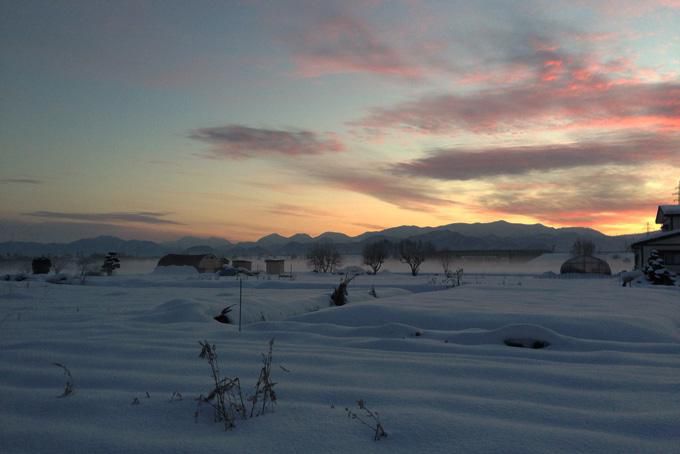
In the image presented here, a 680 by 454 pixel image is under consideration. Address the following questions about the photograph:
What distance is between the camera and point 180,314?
32.4 ft

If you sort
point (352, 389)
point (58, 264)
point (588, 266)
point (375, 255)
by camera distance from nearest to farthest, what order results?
point (352, 389)
point (588, 266)
point (58, 264)
point (375, 255)

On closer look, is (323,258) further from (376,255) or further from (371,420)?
(371,420)

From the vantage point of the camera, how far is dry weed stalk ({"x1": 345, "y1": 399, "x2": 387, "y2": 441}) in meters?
2.91

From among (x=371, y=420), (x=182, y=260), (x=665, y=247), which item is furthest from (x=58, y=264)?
(x=371, y=420)

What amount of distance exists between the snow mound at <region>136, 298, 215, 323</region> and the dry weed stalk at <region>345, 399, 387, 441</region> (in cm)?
695

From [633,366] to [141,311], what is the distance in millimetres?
9966

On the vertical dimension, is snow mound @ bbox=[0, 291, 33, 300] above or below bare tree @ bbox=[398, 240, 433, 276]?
below

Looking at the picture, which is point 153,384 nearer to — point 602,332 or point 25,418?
point 25,418

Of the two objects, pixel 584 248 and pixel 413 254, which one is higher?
pixel 584 248

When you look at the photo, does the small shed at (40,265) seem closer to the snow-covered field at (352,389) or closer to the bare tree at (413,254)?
the bare tree at (413,254)

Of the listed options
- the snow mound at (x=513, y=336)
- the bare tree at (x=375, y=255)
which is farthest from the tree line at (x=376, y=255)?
the snow mound at (x=513, y=336)

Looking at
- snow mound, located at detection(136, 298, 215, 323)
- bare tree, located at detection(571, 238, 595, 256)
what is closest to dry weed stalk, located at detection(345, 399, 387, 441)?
snow mound, located at detection(136, 298, 215, 323)

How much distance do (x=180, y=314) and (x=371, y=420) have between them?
7535 mm

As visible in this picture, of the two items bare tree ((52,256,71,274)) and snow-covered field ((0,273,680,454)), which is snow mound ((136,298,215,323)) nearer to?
snow-covered field ((0,273,680,454))
